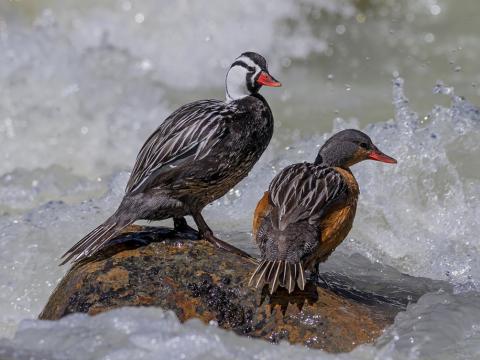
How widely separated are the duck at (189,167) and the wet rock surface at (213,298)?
0.27 m

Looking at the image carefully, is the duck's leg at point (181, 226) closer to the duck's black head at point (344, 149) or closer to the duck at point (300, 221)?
the duck at point (300, 221)

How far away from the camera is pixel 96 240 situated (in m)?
6.48

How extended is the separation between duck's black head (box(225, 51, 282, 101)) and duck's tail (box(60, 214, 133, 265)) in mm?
1361

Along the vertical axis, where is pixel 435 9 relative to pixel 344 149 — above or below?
above

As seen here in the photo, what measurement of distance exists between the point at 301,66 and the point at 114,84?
275 centimetres

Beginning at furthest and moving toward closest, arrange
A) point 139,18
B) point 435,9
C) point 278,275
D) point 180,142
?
point 435,9, point 139,18, point 180,142, point 278,275

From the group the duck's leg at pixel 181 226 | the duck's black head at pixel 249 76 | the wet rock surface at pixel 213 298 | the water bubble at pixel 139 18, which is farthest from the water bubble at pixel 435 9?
the wet rock surface at pixel 213 298

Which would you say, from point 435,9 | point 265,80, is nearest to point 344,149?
point 265,80

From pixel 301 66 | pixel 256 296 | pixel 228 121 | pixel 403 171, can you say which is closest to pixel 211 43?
pixel 301 66

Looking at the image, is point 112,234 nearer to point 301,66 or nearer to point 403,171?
point 403,171

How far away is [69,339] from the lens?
18.0 ft

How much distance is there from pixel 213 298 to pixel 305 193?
0.97 metres

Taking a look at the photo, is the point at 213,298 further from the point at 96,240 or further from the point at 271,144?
the point at 271,144

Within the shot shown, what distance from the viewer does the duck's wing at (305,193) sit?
6.36 meters
